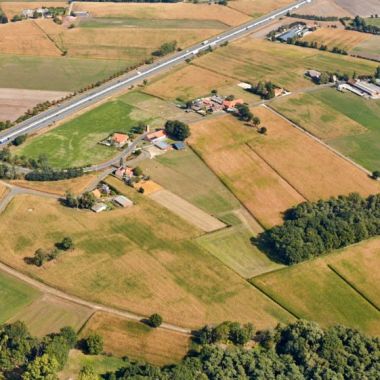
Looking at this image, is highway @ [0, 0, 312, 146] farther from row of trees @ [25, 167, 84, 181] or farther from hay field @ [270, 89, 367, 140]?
hay field @ [270, 89, 367, 140]

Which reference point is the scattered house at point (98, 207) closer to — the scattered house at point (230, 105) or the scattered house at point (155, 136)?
the scattered house at point (155, 136)

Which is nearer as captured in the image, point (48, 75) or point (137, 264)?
point (137, 264)

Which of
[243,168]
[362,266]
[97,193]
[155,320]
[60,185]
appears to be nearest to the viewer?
[155,320]

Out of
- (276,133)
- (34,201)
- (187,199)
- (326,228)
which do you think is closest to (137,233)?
(187,199)

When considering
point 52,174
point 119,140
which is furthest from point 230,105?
point 52,174

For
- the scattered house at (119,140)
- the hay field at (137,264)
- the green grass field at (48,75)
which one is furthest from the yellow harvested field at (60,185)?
the green grass field at (48,75)

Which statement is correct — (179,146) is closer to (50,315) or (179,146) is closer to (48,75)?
(50,315)

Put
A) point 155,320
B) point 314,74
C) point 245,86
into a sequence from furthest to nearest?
point 314,74
point 245,86
point 155,320
